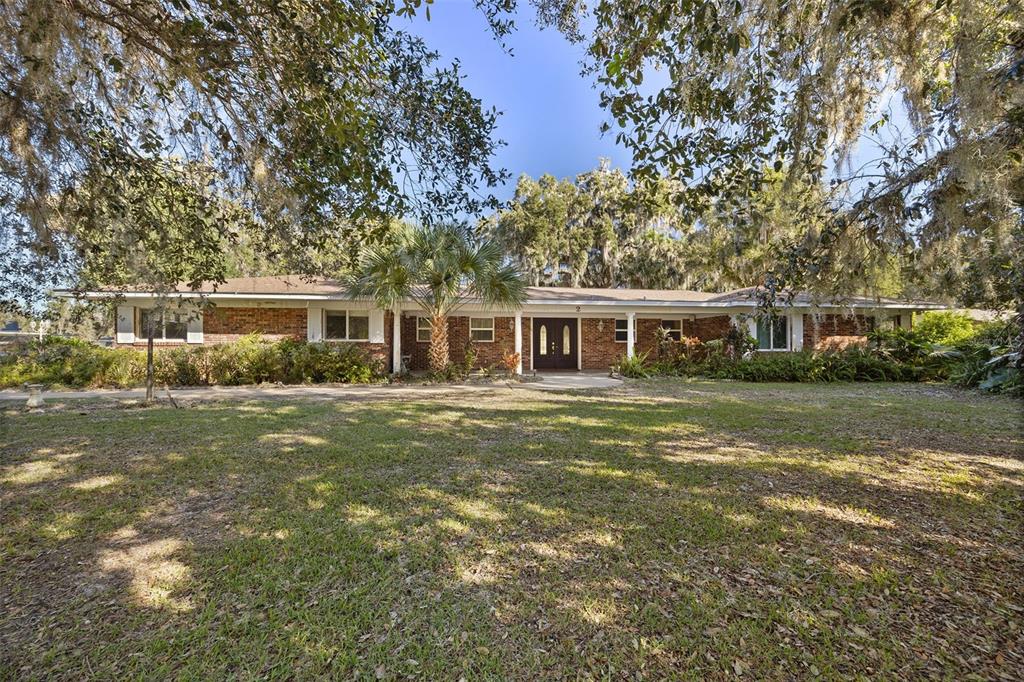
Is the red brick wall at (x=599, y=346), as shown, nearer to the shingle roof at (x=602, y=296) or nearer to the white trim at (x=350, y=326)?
the shingle roof at (x=602, y=296)

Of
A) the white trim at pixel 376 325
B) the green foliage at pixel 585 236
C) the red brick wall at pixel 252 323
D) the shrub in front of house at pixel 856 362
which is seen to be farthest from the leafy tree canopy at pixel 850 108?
the green foliage at pixel 585 236

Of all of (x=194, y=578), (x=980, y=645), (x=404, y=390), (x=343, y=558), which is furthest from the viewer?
(x=404, y=390)

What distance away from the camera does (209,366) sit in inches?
524

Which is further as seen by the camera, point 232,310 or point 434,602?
point 232,310

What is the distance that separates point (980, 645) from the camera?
2.50 m

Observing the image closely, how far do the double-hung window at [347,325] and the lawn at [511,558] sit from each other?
9473 millimetres

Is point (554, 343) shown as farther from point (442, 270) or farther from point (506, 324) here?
point (442, 270)

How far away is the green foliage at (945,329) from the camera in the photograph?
15.4 meters

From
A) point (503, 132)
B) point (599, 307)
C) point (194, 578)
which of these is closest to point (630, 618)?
point (194, 578)

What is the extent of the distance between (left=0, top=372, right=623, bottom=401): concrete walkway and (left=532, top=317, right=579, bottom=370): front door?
4500 millimetres

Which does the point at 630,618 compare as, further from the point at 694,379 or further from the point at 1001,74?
the point at 694,379

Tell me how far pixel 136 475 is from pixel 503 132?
5.04 meters

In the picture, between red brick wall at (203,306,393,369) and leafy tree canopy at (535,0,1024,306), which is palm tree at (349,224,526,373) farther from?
leafy tree canopy at (535,0,1024,306)

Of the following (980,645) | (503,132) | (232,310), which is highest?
(503,132)
